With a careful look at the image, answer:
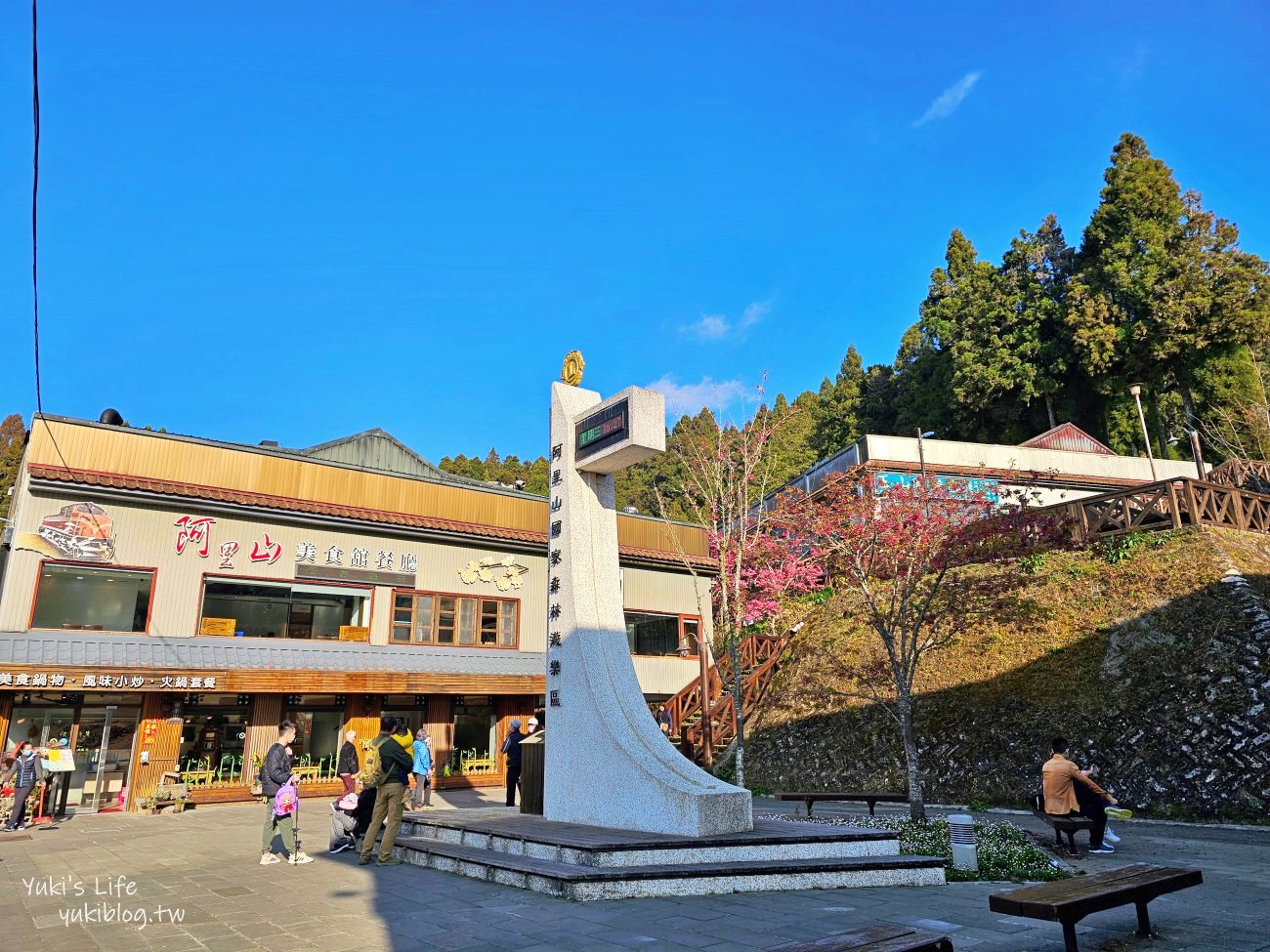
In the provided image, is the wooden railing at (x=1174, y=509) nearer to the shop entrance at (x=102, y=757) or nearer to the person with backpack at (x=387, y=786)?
the person with backpack at (x=387, y=786)

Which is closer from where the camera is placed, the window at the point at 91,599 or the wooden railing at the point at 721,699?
the window at the point at 91,599

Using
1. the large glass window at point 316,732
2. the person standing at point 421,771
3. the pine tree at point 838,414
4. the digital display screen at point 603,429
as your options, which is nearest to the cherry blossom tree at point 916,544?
the digital display screen at point 603,429

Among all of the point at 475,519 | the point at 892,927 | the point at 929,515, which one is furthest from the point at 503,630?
the point at 892,927

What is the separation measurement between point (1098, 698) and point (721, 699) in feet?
35.2

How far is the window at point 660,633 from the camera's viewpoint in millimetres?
25797

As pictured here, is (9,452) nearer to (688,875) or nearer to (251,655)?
(251,655)

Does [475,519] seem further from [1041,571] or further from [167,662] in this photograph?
[1041,571]

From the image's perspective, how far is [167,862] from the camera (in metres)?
9.53

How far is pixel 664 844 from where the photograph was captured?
7445 mm

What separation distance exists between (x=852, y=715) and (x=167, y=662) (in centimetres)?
1559

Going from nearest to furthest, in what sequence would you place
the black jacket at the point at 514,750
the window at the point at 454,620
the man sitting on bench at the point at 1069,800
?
the man sitting on bench at the point at 1069,800, the black jacket at the point at 514,750, the window at the point at 454,620

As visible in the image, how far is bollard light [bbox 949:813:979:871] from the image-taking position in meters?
8.13

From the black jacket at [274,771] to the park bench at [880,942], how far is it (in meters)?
6.99

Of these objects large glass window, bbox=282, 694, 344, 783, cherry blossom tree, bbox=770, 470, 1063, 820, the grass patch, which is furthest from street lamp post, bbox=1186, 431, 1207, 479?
large glass window, bbox=282, 694, 344, 783
